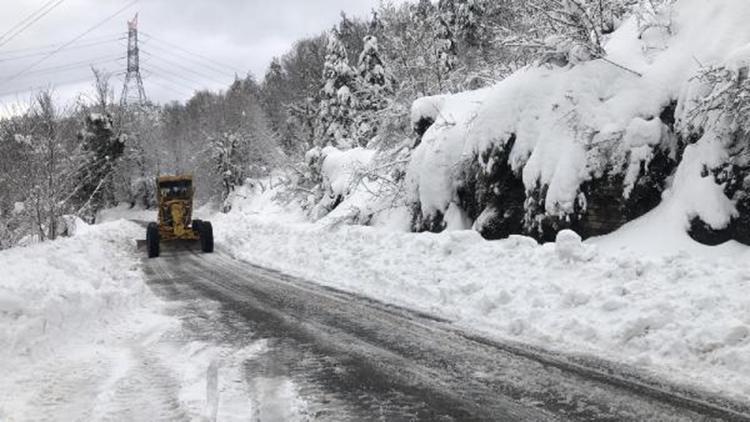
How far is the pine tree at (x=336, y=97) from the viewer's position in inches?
1689

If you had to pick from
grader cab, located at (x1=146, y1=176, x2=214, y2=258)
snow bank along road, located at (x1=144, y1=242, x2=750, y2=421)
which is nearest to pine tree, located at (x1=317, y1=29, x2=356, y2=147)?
grader cab, located at (x1=146, y1=176, x2=214, y2=258)

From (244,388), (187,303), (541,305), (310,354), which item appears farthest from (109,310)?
(541,305)

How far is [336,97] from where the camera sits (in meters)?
44.2

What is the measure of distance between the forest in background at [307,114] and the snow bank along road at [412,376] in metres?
7.47

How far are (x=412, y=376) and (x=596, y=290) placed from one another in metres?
2.93

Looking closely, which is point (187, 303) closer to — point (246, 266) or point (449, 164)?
point (246, 266)

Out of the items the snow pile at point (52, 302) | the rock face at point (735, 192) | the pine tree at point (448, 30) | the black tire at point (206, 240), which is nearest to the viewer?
the snow pile at point (52, 302)

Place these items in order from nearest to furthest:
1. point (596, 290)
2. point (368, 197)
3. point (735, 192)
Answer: point (596, 290)
point (735, 192)
point (368, 197)

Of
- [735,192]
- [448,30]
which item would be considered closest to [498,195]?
[735,192]

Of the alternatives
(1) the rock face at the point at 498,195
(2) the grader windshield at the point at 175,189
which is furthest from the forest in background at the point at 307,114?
(2) the grader windshield at the point at 175,189

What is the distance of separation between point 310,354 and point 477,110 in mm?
9567

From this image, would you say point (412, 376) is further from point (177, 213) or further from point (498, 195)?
point (177, 213)

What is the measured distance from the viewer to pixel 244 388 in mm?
5633

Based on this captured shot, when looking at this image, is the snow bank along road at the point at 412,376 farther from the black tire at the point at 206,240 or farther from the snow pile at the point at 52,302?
the black tire at the point at 206,240
